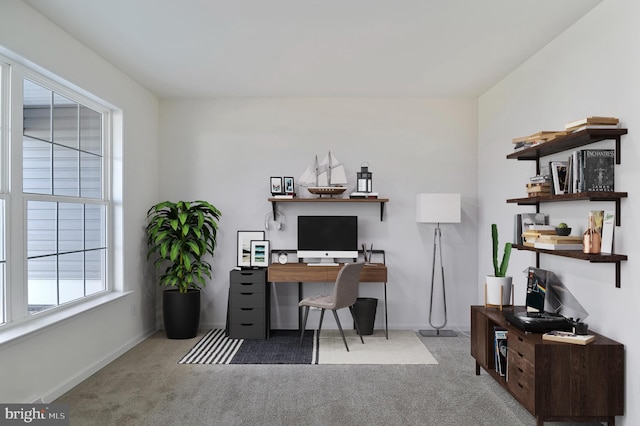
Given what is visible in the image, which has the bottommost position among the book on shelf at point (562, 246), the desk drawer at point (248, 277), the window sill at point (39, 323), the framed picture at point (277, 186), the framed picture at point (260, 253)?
the window sill at point (39, 323)

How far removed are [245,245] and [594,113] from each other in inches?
141

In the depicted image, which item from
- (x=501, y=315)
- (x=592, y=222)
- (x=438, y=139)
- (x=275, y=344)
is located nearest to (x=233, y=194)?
(x=275, y=344)

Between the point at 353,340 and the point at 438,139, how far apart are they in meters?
2.43

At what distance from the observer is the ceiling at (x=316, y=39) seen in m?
3.00

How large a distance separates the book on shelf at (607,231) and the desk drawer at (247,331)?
3.26m

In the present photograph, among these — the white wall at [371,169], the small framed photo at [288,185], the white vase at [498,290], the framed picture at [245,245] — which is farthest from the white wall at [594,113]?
the framed picture at [245,245]

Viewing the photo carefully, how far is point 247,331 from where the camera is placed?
4844 mm

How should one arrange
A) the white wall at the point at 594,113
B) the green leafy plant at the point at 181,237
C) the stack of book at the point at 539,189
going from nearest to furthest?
the white wall at the point at 594,113 < the stack of book at the point at 539,189 < the green leafy plant at the point at 181,237

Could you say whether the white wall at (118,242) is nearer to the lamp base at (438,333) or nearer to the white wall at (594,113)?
the lamp base at (438,333)

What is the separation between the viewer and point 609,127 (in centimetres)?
273

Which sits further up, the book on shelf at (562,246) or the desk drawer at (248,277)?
the book on shelf at (562,246)

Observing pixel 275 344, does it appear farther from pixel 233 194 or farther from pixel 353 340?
pixel 233 194

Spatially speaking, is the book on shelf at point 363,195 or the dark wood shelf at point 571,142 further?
the book on shelf at point 363,195

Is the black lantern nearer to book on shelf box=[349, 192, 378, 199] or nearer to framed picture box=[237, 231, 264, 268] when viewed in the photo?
book on shelf box=[349, 192, 378, 199]
